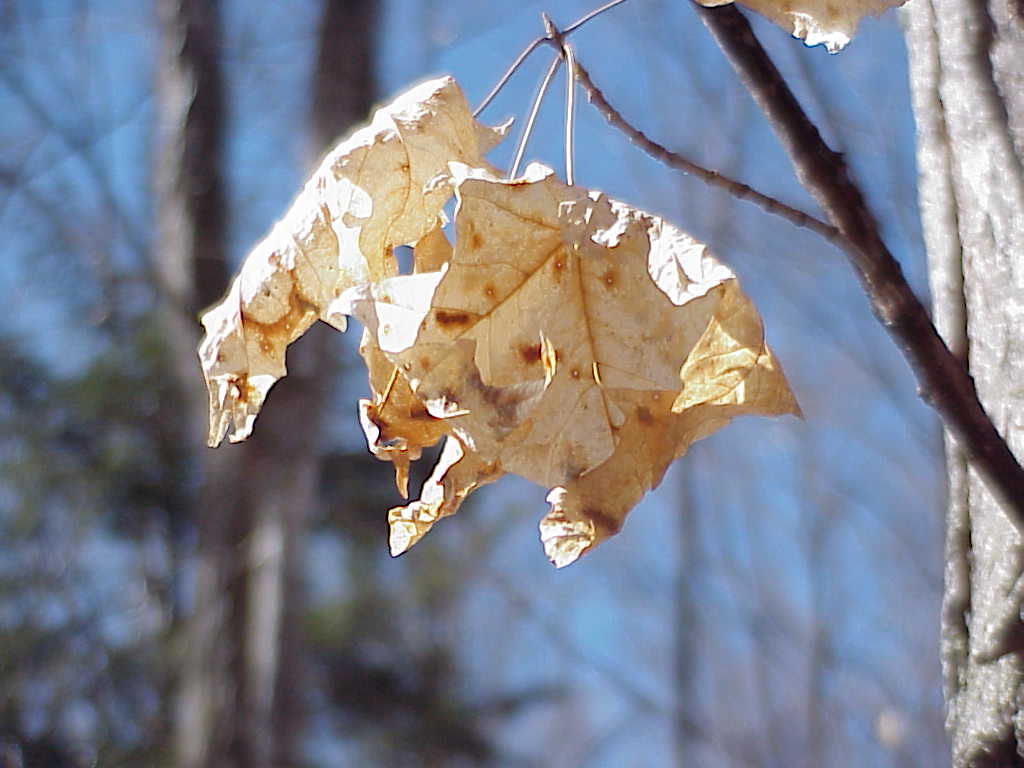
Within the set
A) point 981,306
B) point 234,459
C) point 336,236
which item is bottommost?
point 234,459

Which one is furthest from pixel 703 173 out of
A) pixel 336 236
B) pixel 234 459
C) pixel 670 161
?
pixel 234 459

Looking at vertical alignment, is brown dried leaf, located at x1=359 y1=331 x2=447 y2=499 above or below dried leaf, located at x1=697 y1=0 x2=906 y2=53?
below

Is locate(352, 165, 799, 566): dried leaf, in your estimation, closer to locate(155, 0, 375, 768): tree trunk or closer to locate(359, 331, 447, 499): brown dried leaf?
locate(359, 331, 447, 499): brown dried leaf

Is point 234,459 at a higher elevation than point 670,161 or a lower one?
lower

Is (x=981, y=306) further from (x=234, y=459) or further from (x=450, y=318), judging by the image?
(x=234, y=459)

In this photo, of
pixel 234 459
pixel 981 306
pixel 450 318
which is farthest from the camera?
pixel 234 459

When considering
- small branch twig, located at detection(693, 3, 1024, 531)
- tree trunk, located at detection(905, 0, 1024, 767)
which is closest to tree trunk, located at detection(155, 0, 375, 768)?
tree trunk, located at detection(905, 0, 1024, 767)

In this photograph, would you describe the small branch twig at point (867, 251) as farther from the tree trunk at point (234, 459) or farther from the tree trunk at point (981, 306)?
the tree trunk at point (234, 459)
